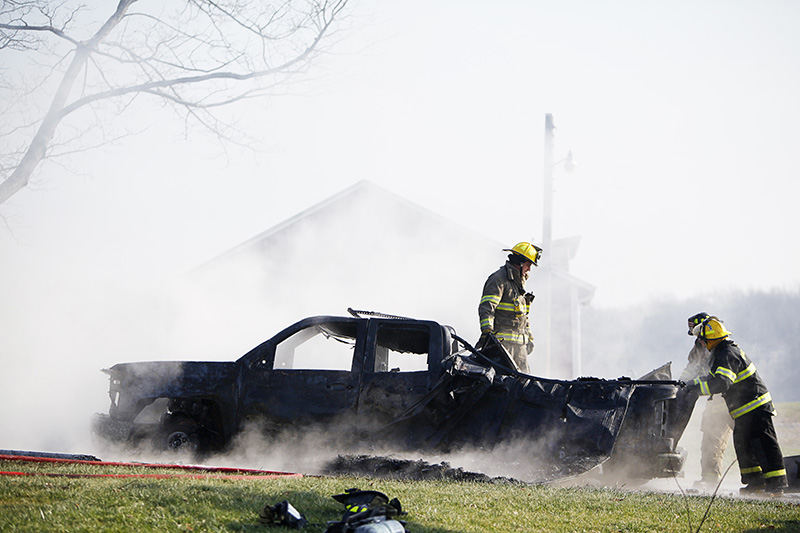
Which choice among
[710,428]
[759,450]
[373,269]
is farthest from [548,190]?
[759,450]

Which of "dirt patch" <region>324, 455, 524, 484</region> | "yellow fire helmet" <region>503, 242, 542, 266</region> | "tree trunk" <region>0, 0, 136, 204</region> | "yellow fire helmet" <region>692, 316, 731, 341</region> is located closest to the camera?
"dirt patch" <region>324, 455, 524, 484</region>

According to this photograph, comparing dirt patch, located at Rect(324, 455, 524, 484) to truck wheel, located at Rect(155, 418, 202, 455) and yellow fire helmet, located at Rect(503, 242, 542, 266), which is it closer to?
truck wheel, located at Rect(155, 418, 202, 455)

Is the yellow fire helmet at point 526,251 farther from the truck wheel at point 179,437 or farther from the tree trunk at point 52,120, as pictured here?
the tree trunk at point 52,120

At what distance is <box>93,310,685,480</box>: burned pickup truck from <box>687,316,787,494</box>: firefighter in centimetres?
130

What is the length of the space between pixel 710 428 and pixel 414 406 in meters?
5.21

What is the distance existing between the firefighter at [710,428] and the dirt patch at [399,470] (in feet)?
13.6

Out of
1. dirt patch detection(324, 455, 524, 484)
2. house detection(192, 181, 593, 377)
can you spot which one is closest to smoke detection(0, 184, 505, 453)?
house detection(192, 181, 593, 377)

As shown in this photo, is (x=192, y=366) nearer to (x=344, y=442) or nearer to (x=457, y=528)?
(x=344, y=442)

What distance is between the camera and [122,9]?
1472 cm

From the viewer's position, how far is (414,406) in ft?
21.7

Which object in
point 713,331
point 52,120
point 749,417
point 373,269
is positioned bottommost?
point 749,417

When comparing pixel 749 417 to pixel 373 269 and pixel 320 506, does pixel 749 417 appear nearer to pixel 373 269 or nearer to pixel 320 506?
pixel 320 506

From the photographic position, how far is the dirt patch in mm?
6079

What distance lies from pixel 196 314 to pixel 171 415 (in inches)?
386
